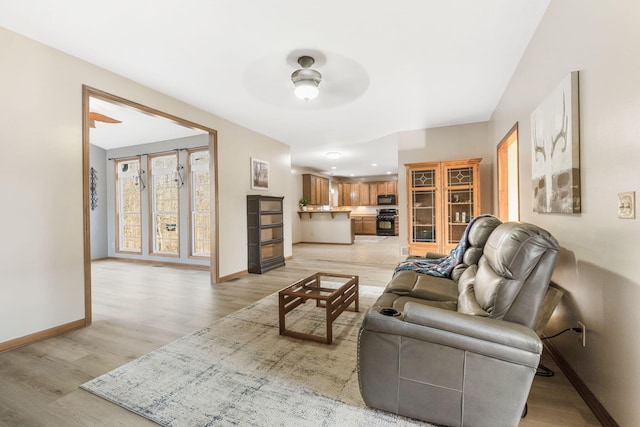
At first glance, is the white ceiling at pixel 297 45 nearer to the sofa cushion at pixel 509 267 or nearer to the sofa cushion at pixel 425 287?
the sofa cushion at pixel 509 267

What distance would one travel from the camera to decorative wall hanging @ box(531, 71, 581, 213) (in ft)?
5.27

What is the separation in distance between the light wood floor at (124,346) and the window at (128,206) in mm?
1371

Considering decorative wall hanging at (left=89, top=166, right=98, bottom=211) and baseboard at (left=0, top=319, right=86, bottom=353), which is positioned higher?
decorative wall hanging at (left=89, top=166, right=98, bottom=211)

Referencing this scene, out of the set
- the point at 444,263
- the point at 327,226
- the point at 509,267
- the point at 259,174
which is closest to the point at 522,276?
the point at 509,267

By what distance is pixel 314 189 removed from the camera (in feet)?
30.7

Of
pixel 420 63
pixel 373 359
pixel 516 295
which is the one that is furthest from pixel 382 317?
pixel 420 63

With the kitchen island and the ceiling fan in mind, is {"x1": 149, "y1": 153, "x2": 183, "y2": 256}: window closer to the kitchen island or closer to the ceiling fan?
the ceiling fan

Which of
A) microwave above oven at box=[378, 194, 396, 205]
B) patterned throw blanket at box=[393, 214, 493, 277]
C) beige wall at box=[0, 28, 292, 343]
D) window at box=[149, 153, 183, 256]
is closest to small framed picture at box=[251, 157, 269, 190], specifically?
window at box=[149, 153, 183, 256]

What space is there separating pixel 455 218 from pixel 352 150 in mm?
3119

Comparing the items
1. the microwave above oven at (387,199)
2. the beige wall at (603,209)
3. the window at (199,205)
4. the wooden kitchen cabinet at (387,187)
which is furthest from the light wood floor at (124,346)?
the wooden kitchen cabinet at (387,187)

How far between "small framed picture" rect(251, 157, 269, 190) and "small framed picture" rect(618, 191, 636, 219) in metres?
4.58

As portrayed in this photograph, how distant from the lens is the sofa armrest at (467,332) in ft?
4.02

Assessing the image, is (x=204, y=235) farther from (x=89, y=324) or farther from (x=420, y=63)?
(x=420, y=63)

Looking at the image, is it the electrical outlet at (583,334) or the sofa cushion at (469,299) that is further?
the electrical outlet at (583,334)
